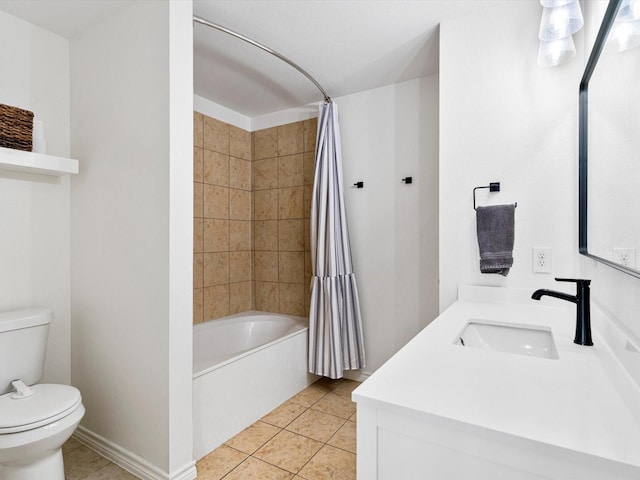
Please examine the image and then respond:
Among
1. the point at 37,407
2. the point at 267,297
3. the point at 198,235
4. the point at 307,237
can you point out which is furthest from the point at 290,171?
the point at 37,407

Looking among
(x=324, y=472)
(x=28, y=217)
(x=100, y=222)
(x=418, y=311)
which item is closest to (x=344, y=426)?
(x=324, y=472)

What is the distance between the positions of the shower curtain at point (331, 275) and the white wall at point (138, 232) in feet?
3.66

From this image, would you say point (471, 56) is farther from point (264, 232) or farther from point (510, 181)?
point (264, 232)

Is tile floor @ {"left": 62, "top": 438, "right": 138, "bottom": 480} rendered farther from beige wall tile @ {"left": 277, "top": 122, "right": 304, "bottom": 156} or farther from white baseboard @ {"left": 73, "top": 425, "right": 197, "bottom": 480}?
beige wall tile @ {"left": 277, "top": 122, "right": 304, "bottom": 156}

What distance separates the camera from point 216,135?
3041mm


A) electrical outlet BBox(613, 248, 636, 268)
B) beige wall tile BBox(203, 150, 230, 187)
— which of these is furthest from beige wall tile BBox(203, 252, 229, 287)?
electrical outlet BBox(613, 248, 636, 268)

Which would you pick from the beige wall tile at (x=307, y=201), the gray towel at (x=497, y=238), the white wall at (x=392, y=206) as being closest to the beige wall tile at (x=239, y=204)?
the beige wall tile at (x=307, y=201)

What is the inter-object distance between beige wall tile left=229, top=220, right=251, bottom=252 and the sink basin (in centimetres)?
231

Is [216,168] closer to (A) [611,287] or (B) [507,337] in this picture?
(B) [507,337]

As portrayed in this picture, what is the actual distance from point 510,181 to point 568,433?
4.60 ft

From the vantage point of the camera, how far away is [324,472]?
172 centimetres

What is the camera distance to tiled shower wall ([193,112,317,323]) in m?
2.95

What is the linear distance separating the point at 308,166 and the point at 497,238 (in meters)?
1.79

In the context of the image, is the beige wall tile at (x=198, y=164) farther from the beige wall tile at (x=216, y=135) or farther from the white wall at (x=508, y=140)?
the white wall at (x=508, y=140)
